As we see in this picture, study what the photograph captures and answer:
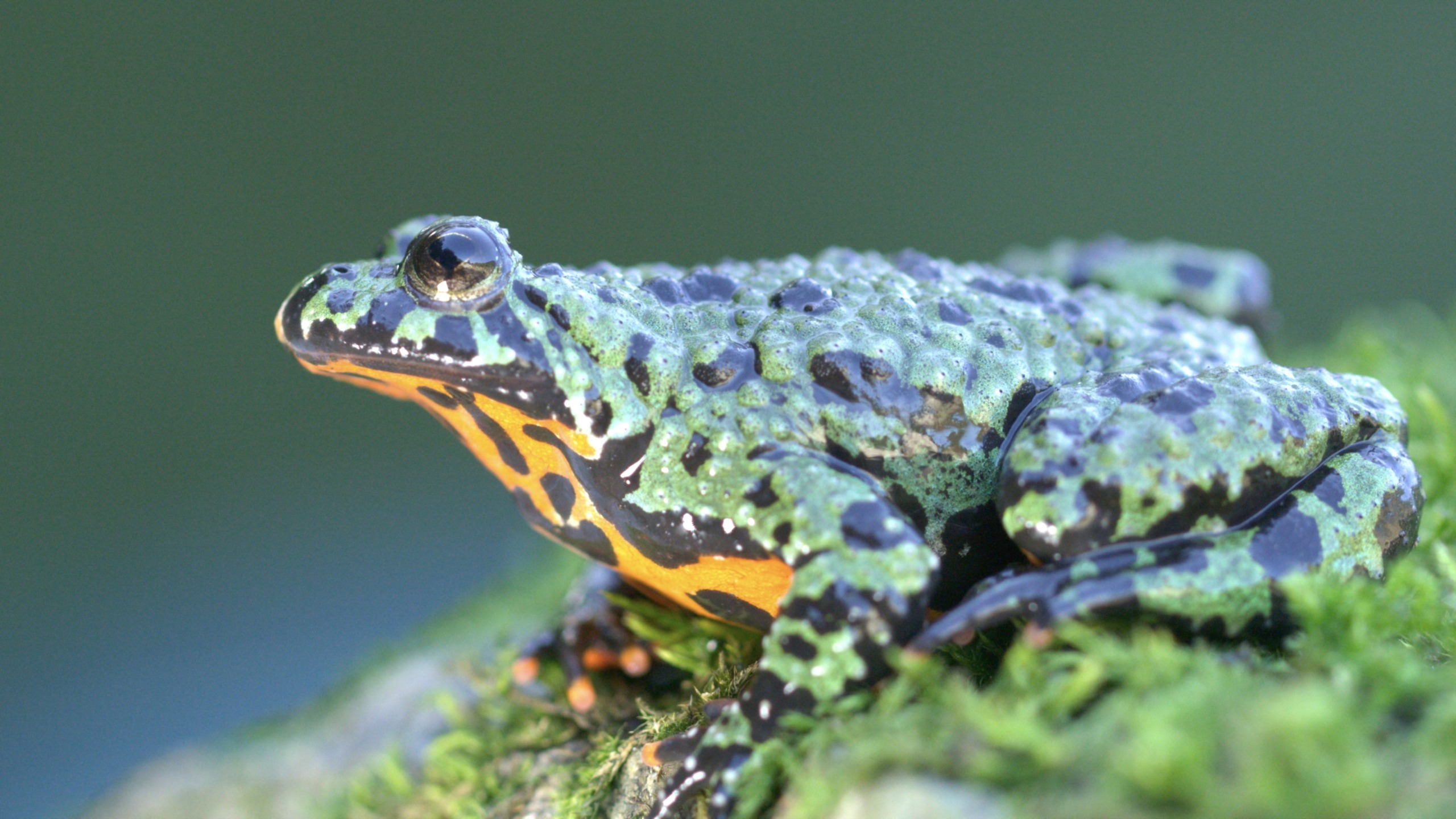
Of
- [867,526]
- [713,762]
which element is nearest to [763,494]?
[867,526]

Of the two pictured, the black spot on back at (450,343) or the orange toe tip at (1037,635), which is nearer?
the orange toe tip at (1037,635)

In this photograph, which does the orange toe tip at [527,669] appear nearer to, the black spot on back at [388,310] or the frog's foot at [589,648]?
the frog's foot at [589,648]

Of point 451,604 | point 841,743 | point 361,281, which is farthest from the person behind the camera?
point 451,604

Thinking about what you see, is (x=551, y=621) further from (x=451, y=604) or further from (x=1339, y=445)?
(x=451, y=604)

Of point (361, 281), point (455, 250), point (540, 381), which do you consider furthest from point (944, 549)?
point (361, 281)

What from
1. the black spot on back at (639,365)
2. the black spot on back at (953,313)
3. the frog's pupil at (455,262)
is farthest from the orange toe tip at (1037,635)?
the frog's pupil at (455,262)

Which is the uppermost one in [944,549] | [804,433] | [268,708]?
[804,433]

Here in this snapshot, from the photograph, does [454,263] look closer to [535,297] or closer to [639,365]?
[535,297]
